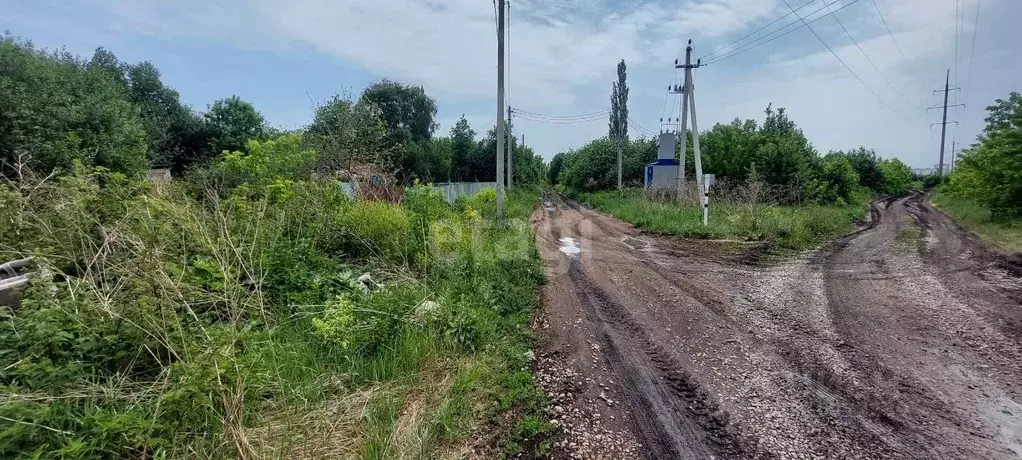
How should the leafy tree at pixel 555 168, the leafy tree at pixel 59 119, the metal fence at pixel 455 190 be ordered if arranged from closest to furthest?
the leafy tree at pixel 59 119 < the metal fence at pixel 455 190 < the leafy tree at pixel 555 168

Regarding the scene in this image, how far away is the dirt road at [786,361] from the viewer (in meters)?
2.82

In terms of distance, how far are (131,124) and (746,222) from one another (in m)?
18.7

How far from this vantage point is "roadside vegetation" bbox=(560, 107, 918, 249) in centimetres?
1200

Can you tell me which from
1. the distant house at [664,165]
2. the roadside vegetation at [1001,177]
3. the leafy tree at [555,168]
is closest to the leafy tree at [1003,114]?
the roadside vegetation at [1001,177]

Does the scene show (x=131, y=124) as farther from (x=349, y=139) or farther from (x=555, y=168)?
(x=555, y=168)

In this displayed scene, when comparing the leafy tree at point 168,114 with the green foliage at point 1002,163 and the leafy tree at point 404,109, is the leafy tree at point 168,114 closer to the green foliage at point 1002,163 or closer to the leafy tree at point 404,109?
the leafy tree at point 404,109

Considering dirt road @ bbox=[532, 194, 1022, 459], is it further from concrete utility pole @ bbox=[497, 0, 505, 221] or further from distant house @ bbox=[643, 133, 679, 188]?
distant house @ bbox=[643, 133, 679, 188]

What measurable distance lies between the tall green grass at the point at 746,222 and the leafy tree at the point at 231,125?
921 inches

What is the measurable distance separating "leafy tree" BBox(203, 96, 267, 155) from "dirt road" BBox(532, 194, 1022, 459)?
84.2ft

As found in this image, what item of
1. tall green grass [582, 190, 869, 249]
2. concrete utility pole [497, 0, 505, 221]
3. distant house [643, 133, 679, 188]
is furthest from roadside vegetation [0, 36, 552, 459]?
distant house [643, 133, 679, 188]

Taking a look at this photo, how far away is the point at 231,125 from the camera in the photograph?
26.5 meters

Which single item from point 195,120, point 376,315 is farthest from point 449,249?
point 195,120

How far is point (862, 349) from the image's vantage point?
13.8 feet

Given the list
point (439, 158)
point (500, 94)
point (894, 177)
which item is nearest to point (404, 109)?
point (439, 158)
